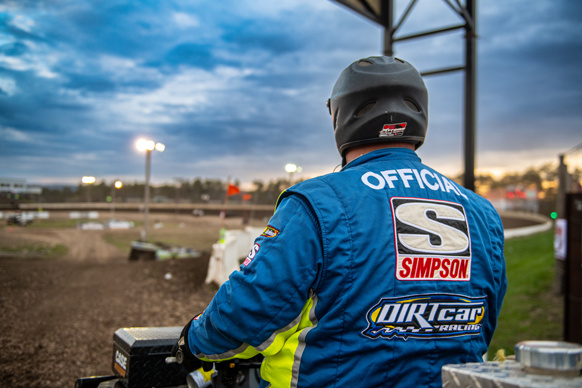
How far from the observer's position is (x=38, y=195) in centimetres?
538

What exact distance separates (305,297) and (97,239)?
733 cm

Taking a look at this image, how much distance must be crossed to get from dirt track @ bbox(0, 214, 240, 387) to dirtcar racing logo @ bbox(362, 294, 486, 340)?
3751 millimetres

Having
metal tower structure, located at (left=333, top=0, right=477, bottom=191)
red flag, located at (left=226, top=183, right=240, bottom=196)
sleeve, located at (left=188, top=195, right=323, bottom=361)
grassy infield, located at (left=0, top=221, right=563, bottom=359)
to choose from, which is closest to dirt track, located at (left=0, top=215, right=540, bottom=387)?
grassy infield, located at (left=0, top=221, right=563, bottom=359)

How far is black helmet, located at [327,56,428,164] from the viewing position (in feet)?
5.95

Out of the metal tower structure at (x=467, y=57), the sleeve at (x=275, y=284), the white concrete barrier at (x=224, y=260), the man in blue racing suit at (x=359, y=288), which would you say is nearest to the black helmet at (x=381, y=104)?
the man in blue racing suit at (x=359, y=288)

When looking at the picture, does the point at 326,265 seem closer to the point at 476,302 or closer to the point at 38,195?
the point at 476,302

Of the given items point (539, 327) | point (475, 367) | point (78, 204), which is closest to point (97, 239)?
point (78, 204)

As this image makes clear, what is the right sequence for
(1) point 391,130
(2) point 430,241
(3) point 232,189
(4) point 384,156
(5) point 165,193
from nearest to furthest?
(2) point 430,241 → (4) point 384,156 → (1) point 391,130 → (5) point 165,193 → (3) point 232,189

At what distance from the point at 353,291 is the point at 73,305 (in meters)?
5.67

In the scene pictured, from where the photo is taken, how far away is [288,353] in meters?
1.41

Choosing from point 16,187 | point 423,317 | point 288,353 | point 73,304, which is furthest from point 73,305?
point 423,317

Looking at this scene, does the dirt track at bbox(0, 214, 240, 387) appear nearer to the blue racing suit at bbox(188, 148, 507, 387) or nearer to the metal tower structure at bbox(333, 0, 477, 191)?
the blue racing suit at bbox(188, 148, 507, 387)

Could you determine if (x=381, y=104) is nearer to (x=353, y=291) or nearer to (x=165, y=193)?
(x=353, y=291)

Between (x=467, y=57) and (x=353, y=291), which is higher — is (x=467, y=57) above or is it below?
above
